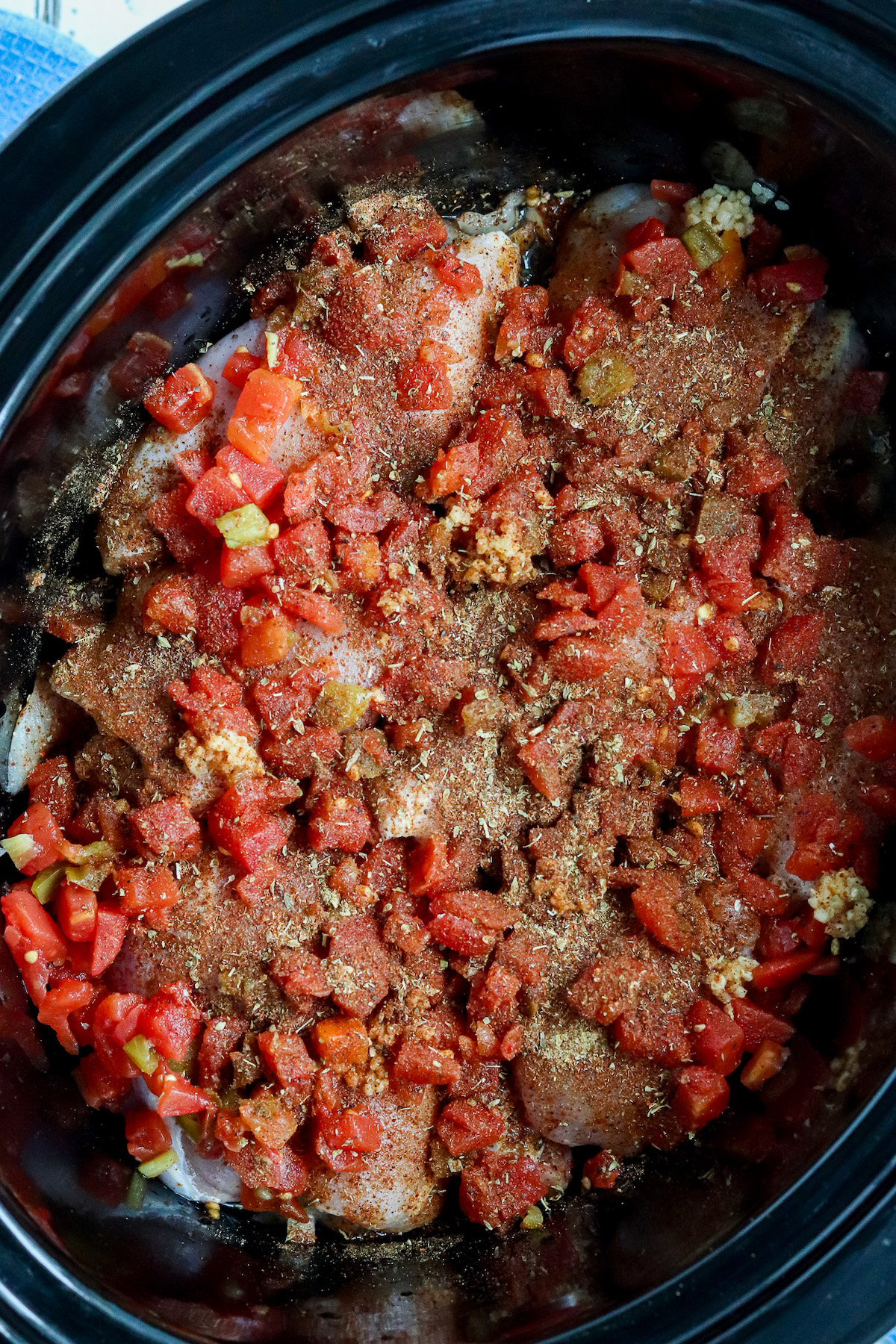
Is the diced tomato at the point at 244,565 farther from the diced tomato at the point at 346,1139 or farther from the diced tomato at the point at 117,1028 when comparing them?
the diced tomato at the point at 346,1139

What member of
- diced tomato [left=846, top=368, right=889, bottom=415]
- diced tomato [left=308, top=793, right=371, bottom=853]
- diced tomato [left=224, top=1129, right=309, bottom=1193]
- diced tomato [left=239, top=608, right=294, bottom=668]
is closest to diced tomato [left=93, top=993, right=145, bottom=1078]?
diced tomato [left=224, top=1129, right=309, bottom=1193]

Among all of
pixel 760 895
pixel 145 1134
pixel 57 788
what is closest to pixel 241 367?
pixel 57 788

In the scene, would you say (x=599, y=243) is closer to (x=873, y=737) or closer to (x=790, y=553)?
(x=790, y=553)

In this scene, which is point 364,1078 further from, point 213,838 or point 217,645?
point 217,645

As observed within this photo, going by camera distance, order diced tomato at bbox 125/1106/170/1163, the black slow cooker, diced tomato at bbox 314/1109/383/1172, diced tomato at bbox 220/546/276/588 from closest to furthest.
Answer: the black slow cooker → diced tomato at bbox 220/546/276/588 → diced tomato at bbox 314/1109/383/1172 → diced tomato at bbox 125/1106/170/1163

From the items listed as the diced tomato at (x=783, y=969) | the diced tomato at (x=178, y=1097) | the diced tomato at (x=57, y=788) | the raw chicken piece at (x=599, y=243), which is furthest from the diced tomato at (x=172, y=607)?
the diced tomato at (x=783, y=969)

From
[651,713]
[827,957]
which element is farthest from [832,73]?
[827,957]

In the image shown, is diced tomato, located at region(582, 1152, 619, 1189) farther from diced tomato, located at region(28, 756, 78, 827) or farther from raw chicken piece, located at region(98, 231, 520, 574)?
raw chicken piece, located at region(98, 231, 520, 574)
